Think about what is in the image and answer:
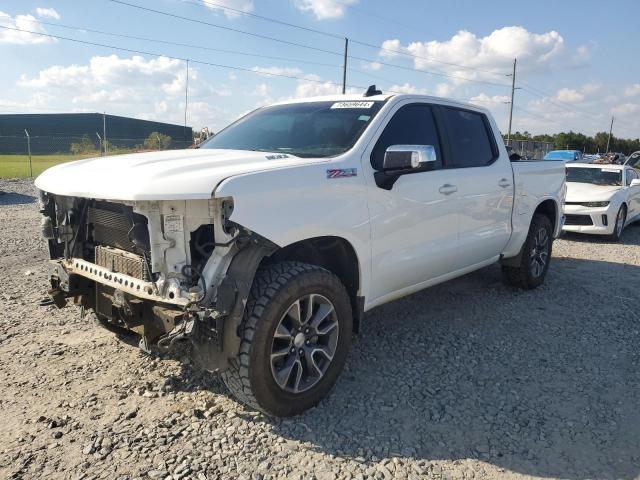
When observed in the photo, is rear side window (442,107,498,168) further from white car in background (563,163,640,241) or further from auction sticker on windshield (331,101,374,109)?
white car in background (563,163,640,241)

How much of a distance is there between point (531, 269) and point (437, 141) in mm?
2482

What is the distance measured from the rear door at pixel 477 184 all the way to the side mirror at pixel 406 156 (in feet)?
3.16

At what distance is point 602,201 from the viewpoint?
994 centimetres

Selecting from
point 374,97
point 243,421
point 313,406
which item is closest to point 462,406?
point 313,406

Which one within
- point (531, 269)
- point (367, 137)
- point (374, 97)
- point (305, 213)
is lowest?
point (531, 269)

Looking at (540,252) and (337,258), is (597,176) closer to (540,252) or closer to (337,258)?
(540,252)

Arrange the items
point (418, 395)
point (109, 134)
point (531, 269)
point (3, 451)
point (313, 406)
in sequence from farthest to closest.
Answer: point (109, 134)
point (531, 269)
point (418, 395)
point (313, 406)
point (3, 451)

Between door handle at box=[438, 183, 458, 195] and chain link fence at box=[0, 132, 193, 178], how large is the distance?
18553 millimetres

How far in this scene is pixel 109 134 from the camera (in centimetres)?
5694

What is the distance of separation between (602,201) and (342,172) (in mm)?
8385

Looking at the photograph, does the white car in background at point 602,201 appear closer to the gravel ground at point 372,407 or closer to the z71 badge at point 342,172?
the gravel ground at point 372,407

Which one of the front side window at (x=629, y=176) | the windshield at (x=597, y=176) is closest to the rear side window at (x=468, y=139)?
the windshield at (x=597, y=176)

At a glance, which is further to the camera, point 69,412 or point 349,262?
point 349,262

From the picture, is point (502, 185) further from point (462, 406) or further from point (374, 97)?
point (462, 406)
